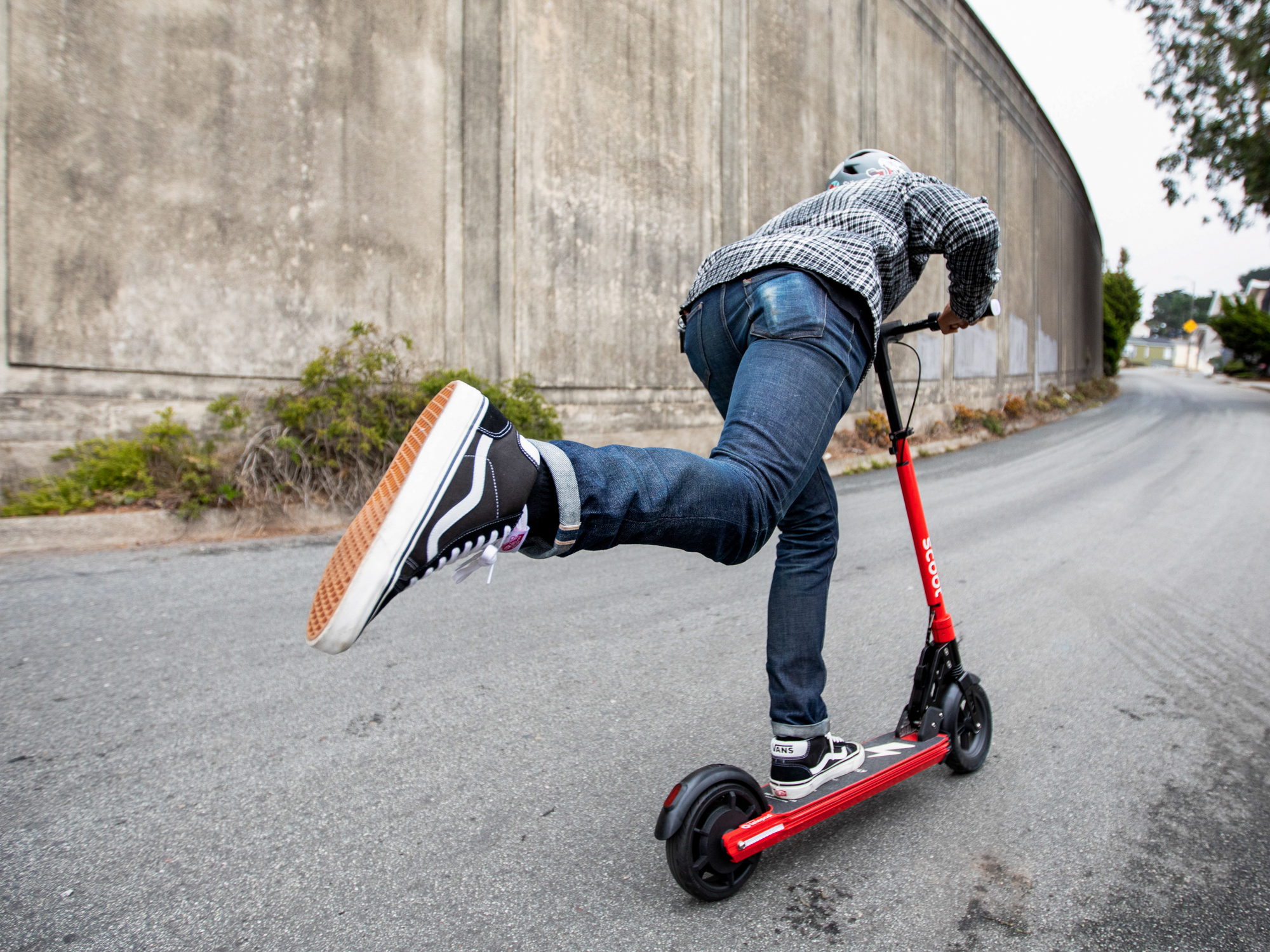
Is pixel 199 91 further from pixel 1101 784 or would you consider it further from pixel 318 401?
pixel 1101 784

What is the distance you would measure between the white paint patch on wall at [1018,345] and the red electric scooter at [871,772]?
20.7 m

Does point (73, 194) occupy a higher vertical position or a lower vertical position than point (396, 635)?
higher

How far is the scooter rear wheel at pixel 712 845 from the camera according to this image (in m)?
1.62

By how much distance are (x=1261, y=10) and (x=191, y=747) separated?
27167 millimetres

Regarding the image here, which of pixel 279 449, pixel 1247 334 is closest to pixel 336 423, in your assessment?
pixel 279 449

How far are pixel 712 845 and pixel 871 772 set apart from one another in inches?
21.1

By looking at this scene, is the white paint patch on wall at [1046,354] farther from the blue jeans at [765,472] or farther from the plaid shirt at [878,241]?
the blue jeans at [765,472]

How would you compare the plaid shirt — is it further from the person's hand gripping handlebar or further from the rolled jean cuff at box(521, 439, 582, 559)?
the rolled jean cuff at box(521, 439, 582, 559)

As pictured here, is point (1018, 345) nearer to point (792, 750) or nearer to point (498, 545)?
point (792, 750)

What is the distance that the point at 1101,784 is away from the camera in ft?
7.43

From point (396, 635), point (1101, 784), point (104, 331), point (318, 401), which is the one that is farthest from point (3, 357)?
point (1101, 784)

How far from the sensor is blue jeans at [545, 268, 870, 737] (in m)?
1.27

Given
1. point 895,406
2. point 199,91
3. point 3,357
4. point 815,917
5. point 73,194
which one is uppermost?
point 199,91

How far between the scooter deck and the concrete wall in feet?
19.2
